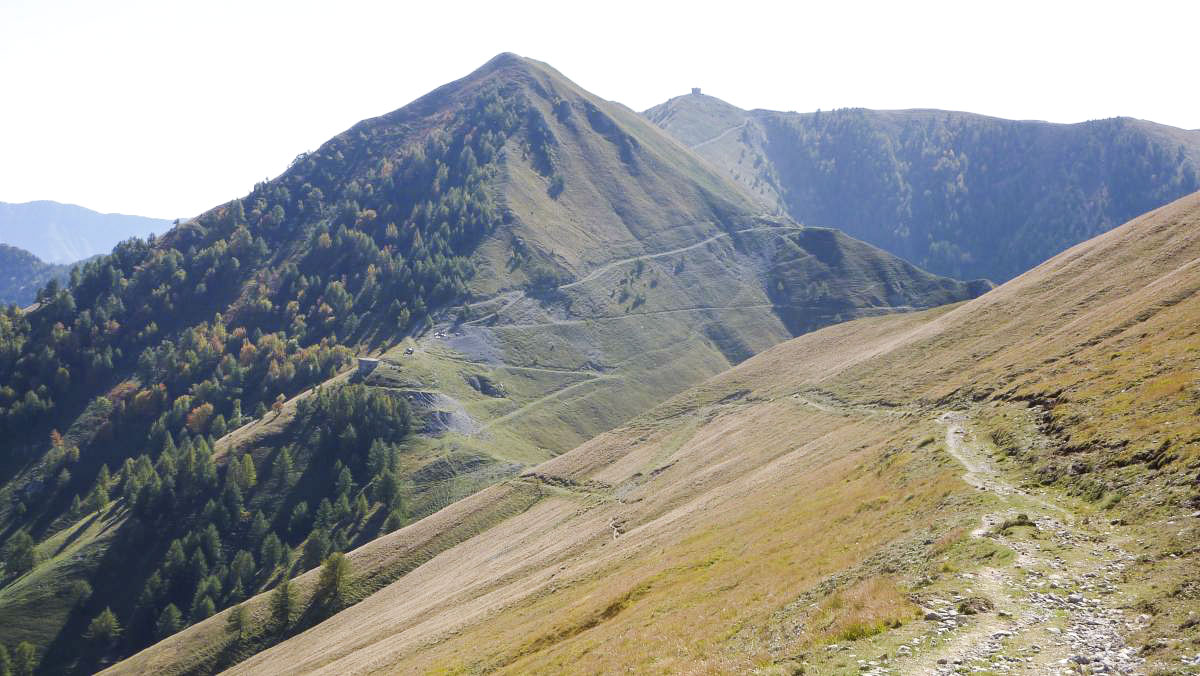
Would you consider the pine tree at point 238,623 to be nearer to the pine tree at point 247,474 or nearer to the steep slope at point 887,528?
the steep slope at point 887,528

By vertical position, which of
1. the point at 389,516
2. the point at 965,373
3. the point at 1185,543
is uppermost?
the point at 1185,543

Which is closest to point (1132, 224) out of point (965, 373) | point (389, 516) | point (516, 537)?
point (965, 373)

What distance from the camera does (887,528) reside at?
142 ft

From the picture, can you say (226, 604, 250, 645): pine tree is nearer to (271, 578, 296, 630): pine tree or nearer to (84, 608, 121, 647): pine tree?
(271, 578, 296, 630): pine tree

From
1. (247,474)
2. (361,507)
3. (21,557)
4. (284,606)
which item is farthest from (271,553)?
(21,557)

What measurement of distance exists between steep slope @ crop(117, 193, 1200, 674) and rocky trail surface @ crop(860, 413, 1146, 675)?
4.6 inches

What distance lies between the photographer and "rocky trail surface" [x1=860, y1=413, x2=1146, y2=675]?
79.1 ft

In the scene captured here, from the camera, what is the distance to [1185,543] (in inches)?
1147

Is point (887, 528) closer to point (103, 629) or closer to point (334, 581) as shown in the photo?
point (334, 581)

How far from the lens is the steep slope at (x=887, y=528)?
1105 inches

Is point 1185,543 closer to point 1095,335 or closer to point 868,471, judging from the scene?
point 868,471

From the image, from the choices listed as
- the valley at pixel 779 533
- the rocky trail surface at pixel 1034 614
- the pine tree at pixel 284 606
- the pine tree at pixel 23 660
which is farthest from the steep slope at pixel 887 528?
the pine tree at pixel 23 660

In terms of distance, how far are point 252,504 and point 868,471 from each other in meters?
175

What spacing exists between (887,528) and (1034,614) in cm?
1603
